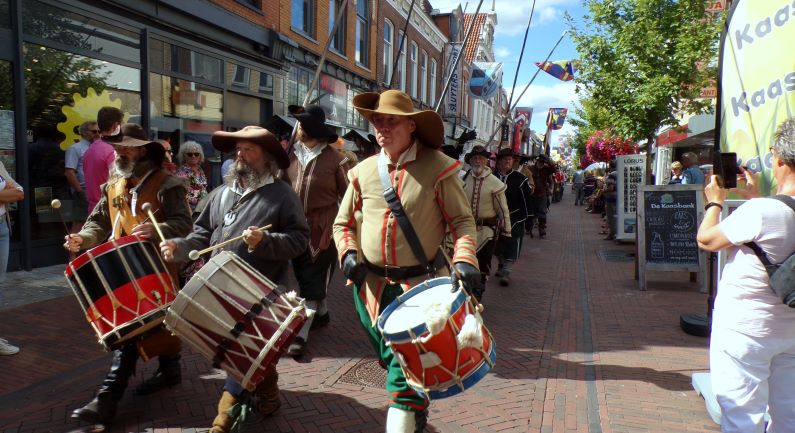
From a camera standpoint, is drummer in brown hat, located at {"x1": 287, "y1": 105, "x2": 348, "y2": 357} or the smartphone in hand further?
drummer in brown hat, located at {"x1": 287, "y1": 105, "x2": 348, "y2": 357}

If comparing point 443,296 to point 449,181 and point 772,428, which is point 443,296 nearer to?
point 449,181

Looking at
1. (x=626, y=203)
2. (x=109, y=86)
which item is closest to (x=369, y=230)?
(x=109, y=86)

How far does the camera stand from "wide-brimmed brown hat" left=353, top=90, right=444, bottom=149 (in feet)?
9.36

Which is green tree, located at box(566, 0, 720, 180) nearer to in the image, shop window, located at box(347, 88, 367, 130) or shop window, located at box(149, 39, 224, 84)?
shop window, located at box(149, 39, 224, 84)

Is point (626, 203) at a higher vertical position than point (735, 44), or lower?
lower

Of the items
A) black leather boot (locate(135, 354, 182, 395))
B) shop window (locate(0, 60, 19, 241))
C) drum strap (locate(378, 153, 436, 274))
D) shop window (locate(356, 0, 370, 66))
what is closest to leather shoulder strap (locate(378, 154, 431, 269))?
drum strap (locate(378, 153, 436, 274))

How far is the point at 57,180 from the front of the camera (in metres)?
7.83

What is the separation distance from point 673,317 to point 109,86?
8252 millimetres

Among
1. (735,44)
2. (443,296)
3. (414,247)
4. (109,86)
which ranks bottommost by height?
(443,296)

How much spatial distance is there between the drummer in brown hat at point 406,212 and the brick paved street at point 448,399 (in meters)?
1.07

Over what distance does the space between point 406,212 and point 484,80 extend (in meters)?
20.4

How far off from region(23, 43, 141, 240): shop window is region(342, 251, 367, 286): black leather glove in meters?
6.33

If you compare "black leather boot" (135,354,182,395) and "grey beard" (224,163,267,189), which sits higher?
"grey beard" (224,163,267,189)

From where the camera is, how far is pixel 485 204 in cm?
674
